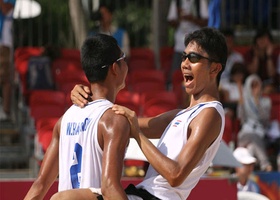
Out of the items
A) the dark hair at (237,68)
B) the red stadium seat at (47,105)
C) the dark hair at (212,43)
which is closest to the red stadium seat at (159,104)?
the red stadium seat at (47,105)

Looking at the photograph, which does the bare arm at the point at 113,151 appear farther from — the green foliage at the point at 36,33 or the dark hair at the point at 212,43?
the green foliage at the point at 36,33

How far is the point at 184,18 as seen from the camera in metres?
13.6

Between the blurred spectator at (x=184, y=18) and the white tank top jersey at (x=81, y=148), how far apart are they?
26.0 ft

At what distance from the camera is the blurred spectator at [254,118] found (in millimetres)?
12273

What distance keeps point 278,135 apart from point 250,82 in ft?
2.71

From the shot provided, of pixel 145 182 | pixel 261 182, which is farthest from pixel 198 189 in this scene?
pixel 145 182

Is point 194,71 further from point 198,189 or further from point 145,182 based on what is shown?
point 198,189

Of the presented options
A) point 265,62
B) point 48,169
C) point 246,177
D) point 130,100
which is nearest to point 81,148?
point 48,169

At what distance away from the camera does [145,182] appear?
18.5 feet

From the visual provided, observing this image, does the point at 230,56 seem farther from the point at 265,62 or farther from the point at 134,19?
the point at 134,19

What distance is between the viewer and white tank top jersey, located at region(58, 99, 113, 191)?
215 inches

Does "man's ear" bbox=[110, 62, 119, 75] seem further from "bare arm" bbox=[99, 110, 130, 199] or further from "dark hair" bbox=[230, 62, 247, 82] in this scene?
"dark hair" bbox=[230, 62, 247, 82]

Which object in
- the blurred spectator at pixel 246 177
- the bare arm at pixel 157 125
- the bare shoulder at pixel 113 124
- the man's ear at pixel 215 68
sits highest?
the man's ear at pixel 215 68

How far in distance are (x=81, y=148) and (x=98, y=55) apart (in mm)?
543
